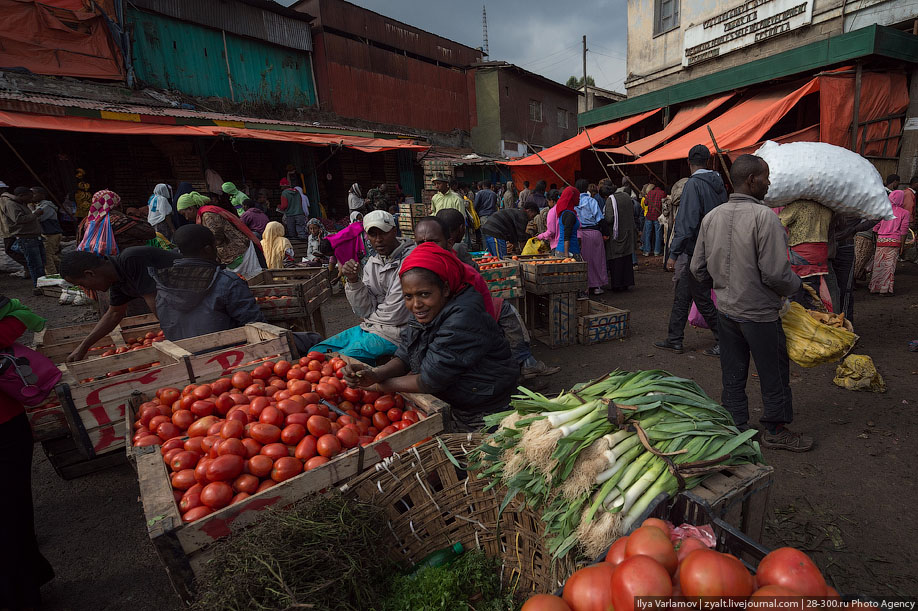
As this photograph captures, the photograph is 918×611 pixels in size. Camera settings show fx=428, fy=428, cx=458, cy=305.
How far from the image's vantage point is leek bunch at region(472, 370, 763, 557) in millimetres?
1529

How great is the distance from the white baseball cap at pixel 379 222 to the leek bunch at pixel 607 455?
7.60 ft

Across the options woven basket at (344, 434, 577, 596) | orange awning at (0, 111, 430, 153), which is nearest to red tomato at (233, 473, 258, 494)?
woven basket at (344, 434, 577, 596)

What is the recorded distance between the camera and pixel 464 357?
7.55 ft

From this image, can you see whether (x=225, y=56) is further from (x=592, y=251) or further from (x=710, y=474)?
(x=710, y=474)

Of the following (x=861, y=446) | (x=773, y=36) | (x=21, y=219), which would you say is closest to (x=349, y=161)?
(x=21, y=219)

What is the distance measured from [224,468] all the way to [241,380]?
0.94m

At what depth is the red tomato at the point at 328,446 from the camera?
217cm

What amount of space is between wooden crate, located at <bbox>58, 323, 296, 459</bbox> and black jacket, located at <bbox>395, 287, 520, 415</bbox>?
51.3 inches

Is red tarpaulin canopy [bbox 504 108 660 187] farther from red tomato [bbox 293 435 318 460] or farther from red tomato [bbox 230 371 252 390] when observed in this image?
red tomato [bbox 293 435 318 460]

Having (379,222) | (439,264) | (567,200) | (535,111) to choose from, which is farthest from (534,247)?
(535,111)

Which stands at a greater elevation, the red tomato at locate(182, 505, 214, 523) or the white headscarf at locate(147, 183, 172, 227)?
the white headscarf at locate(147, 183, 172, 227)

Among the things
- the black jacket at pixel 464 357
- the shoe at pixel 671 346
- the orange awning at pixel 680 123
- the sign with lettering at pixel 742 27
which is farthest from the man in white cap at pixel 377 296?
the sign with lettering at pixel 742 27

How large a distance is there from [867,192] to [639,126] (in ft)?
37.1

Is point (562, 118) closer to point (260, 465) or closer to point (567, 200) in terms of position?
point (567, 200)
